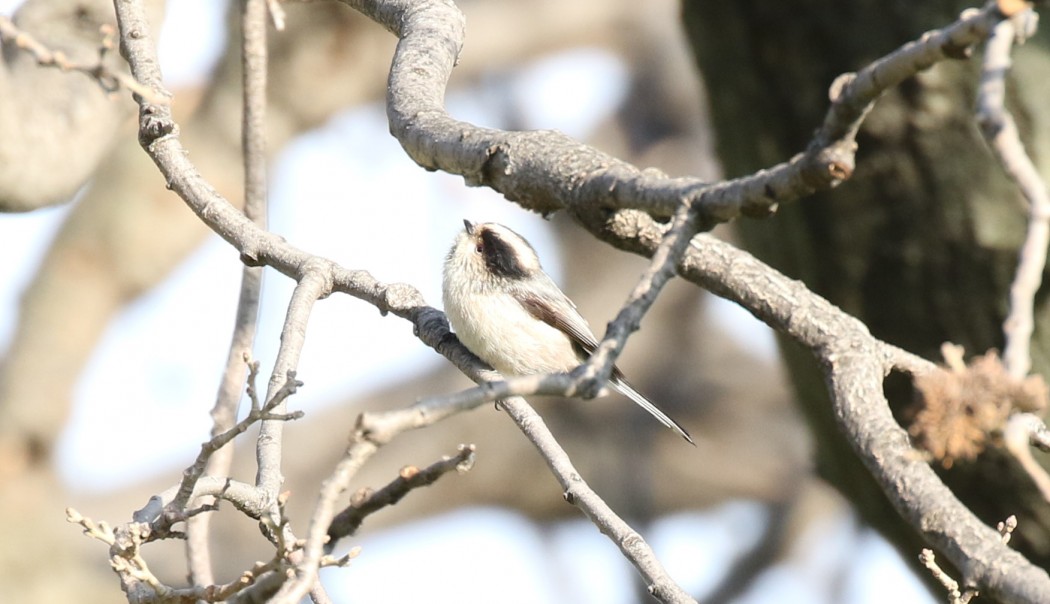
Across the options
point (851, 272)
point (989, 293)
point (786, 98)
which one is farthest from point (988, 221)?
point (786, 98)

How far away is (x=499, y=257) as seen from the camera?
14.6 ft

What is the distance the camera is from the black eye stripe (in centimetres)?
441

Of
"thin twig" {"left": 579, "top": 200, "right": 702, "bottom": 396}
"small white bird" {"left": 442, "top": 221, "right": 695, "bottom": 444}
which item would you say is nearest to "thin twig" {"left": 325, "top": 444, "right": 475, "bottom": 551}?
"thin twig" {"left": 579, "top": 200, "right": 702, "bottom": 396}

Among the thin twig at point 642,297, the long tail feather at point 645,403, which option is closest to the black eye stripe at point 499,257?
the long tail feather at point 645,403

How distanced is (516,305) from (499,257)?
22cm

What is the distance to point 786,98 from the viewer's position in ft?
15.0

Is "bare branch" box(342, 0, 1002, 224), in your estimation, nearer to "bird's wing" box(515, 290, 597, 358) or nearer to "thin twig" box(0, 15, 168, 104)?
"thin twig" box(0, 15, 168, 104)

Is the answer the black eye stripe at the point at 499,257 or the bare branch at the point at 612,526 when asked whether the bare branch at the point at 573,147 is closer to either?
the bare branch at the point at 612,526

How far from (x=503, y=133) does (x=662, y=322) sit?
8.68 meters

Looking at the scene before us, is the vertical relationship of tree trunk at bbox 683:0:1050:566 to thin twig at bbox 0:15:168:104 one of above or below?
above

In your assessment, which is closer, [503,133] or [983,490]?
[503,133]

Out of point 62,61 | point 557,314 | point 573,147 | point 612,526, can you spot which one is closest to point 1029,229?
point 573,147

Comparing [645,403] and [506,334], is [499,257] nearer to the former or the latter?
[506,334]

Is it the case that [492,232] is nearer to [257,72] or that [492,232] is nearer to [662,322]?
[257,72]
